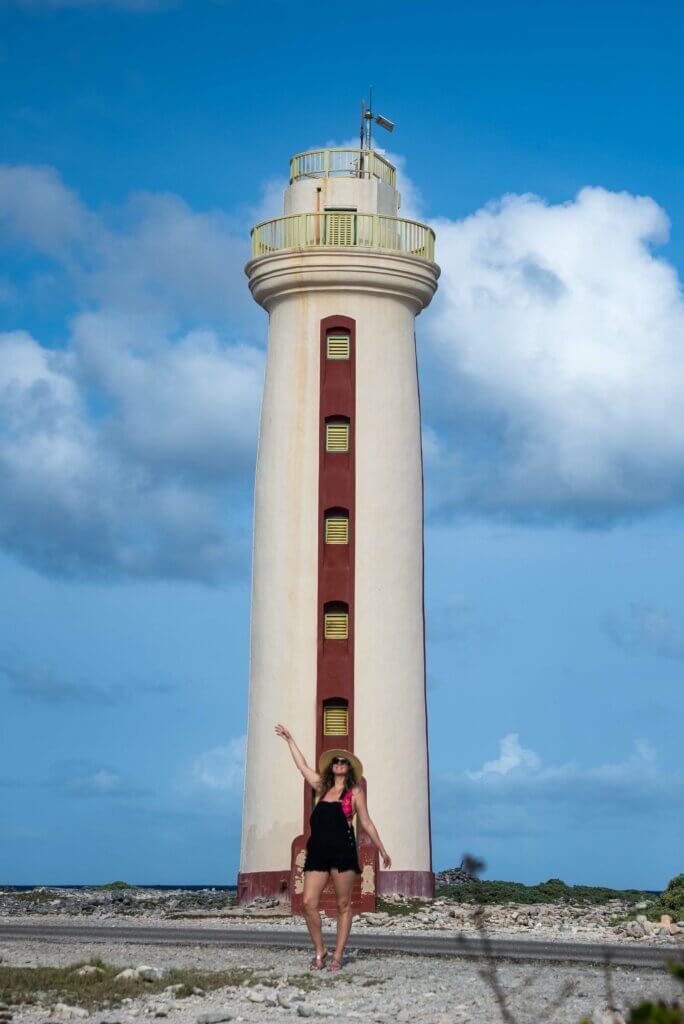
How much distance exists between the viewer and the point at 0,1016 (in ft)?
47.4

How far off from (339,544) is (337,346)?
498 cm

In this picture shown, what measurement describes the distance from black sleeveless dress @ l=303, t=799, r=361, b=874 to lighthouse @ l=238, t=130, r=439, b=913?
18.4 meters

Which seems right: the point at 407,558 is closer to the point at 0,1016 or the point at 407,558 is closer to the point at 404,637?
the point at 404,637

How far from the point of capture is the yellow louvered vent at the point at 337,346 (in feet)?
130

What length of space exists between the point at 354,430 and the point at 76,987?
23.7m

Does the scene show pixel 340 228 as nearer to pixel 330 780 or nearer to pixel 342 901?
pixel 330 780

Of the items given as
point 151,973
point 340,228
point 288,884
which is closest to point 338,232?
point 340,228

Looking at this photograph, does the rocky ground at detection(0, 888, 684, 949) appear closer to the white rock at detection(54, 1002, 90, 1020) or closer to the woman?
the woman

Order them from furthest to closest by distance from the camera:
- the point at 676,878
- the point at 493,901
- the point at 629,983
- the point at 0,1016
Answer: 1. the point at 493,901
2. the point at 676,878
3. the point at 629,983
4. the point at 0,1016

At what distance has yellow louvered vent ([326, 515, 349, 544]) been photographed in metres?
38.5

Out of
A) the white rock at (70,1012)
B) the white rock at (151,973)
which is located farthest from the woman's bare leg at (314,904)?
the white rock at (70,1012)

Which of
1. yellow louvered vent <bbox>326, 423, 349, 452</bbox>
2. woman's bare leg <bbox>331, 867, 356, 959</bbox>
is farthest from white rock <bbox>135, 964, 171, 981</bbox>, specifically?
yellow louvered vent <bbox>326, 423, 349, 452</bbox>

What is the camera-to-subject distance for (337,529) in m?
38.6

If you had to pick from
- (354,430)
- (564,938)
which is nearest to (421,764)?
(354,430)
